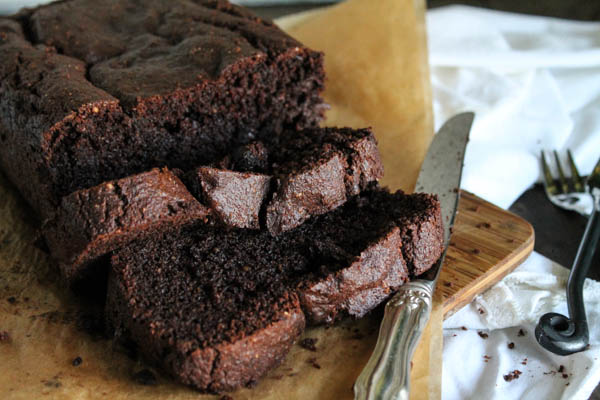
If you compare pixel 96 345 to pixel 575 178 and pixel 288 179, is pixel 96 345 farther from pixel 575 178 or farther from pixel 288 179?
pixel 575 178

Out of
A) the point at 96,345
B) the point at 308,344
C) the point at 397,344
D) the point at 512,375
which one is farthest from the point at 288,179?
the point at 512,375

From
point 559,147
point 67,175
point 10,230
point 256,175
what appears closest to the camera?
point 256,175

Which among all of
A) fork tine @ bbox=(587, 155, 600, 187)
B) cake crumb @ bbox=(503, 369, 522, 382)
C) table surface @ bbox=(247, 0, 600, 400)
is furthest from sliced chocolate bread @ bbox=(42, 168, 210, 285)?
fork tine @ bbox=(587, 155, 600, 187)

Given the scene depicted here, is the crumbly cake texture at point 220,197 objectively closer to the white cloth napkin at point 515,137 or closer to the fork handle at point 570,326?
the white cloth napkin at point 515,137

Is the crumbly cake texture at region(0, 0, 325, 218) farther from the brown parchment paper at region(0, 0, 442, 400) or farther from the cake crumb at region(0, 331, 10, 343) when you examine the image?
the cake crumb at region(0, 331, 10, 343)

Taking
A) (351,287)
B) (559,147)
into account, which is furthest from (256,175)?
(559,147)

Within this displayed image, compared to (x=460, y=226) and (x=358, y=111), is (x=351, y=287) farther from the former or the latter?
(x=358, y=111)

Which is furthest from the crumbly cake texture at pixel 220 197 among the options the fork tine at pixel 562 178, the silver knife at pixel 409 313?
the fork tine at pixel 562 178
